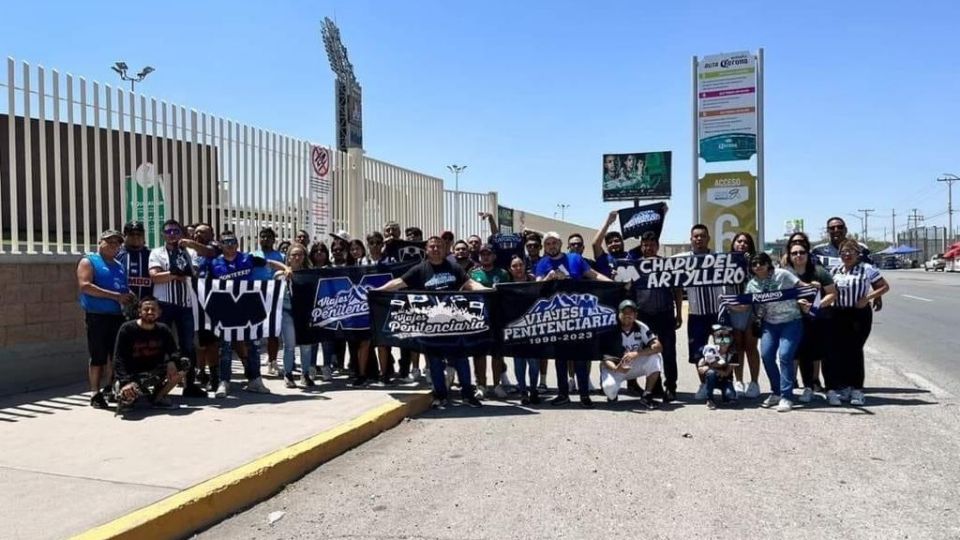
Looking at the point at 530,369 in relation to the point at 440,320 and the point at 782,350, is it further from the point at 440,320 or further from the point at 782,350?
the point at 782,350

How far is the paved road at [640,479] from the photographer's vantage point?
4.40m

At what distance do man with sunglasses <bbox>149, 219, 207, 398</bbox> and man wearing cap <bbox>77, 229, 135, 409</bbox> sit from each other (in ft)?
1.57

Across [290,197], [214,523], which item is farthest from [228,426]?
[290,197]

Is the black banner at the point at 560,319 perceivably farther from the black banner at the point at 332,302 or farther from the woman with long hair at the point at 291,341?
the woman with long hair at the point at 291,341

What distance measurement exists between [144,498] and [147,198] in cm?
595

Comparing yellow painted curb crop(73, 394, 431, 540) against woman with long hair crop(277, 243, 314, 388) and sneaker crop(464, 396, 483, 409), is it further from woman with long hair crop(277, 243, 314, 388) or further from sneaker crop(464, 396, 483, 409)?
woman with long hair crop(277, 243, 314, 388)

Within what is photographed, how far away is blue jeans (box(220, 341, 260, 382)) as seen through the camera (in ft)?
26.9

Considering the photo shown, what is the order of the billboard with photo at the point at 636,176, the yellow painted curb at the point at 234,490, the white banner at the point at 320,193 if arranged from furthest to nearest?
the billboard with photo at the point at 636,176 < the white banner at the point at 320,193 < the yellow painted curb at the point at 234,490

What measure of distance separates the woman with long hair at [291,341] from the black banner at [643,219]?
431 centimetres

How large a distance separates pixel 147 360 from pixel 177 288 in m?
1.18

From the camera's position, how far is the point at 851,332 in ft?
25.5

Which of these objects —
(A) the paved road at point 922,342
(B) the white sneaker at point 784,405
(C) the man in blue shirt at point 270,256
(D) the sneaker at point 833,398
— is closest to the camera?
(B) the white sneaker at point 784,405

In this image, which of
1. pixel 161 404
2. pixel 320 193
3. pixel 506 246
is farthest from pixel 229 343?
pixel 320 193

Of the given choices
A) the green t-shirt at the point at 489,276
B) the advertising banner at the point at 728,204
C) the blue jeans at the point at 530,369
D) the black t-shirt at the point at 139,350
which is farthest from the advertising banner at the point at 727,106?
the black t-shirt at the point at 139,350
